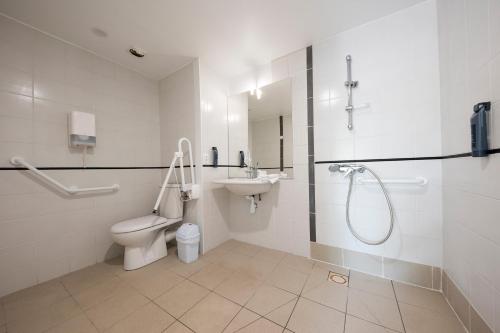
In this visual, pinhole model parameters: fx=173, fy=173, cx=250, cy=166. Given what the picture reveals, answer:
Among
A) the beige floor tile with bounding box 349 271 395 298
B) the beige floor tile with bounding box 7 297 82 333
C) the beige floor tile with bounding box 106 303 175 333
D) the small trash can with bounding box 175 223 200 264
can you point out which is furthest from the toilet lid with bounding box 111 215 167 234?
the beige floor tile with bounding box 349 271 395 298

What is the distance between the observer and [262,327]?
97 centimetres

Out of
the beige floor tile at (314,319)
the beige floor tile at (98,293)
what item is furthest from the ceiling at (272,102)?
the beige floor tile at (98,293)

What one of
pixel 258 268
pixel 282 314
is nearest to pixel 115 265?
pixel 258 268

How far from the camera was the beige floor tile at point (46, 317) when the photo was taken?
994 millimetres

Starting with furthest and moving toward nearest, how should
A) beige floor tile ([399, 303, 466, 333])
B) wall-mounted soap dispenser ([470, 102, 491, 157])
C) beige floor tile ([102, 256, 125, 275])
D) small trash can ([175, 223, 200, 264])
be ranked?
small trash can ([175, 223, 200, 264]), beige floor tile ([102, 256, 125, 275]), beige floor tile ([399, 303, 466, 333]), wall-mounted soap dispenser ([470, 102, 491, 157])

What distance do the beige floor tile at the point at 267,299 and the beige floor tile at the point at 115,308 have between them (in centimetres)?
74

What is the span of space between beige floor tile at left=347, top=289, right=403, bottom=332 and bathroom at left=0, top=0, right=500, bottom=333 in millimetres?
10

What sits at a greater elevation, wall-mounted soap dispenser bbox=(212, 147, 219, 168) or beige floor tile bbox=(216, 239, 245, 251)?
wall-mounted soap dispenser bbox=(212, 147, 219, 168)

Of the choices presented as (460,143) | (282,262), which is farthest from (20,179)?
(460,143)

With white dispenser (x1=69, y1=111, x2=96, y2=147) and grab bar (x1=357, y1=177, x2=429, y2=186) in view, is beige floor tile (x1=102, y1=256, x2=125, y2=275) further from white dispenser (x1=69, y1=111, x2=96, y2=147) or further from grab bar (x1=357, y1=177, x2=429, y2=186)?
grab bar (x1=357, y1=177, x2=429, y2=186)

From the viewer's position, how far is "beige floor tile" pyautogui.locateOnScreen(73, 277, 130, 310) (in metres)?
1.19

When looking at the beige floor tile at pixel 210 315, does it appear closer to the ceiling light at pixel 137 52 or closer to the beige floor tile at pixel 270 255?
the beige floor tile at pixel 270 255

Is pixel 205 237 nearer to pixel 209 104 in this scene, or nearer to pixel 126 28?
pixel 209 104

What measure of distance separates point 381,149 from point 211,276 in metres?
1.74
